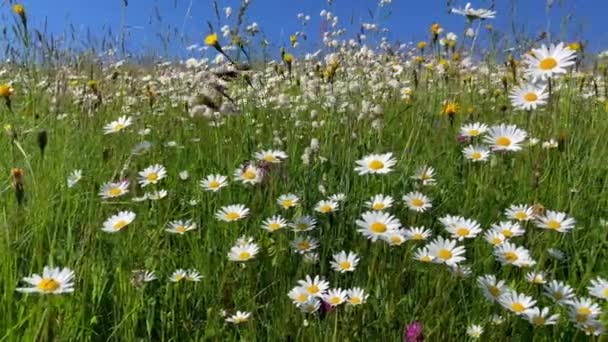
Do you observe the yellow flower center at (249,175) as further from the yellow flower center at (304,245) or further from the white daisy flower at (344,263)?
the white daisy flower at (344,263)

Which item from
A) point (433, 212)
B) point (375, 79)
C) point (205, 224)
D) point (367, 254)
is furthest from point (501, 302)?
point (375, 79)

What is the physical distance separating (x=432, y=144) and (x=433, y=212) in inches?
34.9

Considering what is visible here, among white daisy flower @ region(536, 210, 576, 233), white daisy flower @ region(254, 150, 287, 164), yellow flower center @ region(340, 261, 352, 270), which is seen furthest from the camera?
white daisy flower @ region(254, 150, 287, 164)

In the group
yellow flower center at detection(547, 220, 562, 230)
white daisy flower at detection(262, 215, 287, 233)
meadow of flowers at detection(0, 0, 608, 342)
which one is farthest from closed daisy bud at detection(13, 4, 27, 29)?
yellow flower center at detection(547, 220, 562, 230)

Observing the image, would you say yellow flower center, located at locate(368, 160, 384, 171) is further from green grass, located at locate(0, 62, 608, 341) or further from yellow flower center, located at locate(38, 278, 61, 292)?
yellow flower center, located at locate(38, 278, 61, 292)

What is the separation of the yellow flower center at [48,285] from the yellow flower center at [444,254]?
789 millimetres

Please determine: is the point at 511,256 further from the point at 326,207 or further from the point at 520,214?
the point at 326,207

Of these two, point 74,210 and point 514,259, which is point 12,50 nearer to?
point 74,210

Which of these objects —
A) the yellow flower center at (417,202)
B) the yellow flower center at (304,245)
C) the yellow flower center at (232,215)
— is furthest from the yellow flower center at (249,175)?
the yellow flower center at (417,202)

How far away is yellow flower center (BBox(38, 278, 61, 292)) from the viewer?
1.17 meters

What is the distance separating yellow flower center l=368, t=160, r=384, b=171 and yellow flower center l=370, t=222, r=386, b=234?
280 millimetres

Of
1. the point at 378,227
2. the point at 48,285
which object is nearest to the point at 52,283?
the point at 48,285

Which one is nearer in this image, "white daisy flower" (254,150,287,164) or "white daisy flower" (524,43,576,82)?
"white daisy flower" (524,43,576,82)

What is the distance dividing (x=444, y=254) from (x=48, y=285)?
0.82 metres
